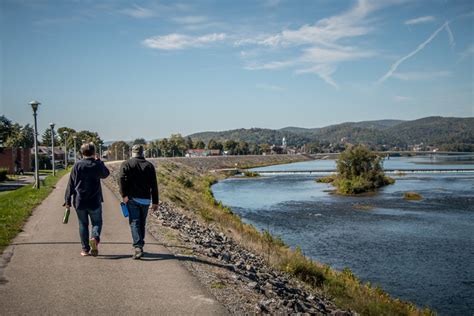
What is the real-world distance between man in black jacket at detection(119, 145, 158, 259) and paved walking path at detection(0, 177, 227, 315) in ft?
2.92

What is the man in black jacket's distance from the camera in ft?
29.4

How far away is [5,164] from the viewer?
6488 cm

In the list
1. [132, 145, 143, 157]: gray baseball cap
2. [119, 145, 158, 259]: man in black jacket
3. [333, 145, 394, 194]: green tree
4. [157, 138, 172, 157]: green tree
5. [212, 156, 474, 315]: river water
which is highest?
[157, 138, 172, 157]: green tree

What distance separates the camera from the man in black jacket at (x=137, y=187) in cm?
897

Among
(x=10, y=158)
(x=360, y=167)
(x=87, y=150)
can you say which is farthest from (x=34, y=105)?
(x=360, y=167)

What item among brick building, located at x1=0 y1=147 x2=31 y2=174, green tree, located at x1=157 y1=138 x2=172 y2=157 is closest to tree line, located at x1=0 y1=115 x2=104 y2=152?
brick building, located at x1=0 y1=147 x2=31 y2=174

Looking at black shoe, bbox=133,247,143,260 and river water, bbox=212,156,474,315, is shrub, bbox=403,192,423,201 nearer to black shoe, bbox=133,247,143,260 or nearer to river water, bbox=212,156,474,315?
river water, bbox=212,156,474,315

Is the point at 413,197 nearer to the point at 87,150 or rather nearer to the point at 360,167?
the point at 360,167

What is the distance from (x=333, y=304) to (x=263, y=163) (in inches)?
6793

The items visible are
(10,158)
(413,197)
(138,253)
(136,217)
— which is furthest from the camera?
(10,158)

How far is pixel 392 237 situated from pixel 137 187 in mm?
24862

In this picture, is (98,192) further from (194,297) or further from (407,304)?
(407,304)

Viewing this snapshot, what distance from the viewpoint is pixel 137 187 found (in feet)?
29.5

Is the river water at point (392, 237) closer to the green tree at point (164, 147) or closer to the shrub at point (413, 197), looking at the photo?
the shrub at point (413, 197)
